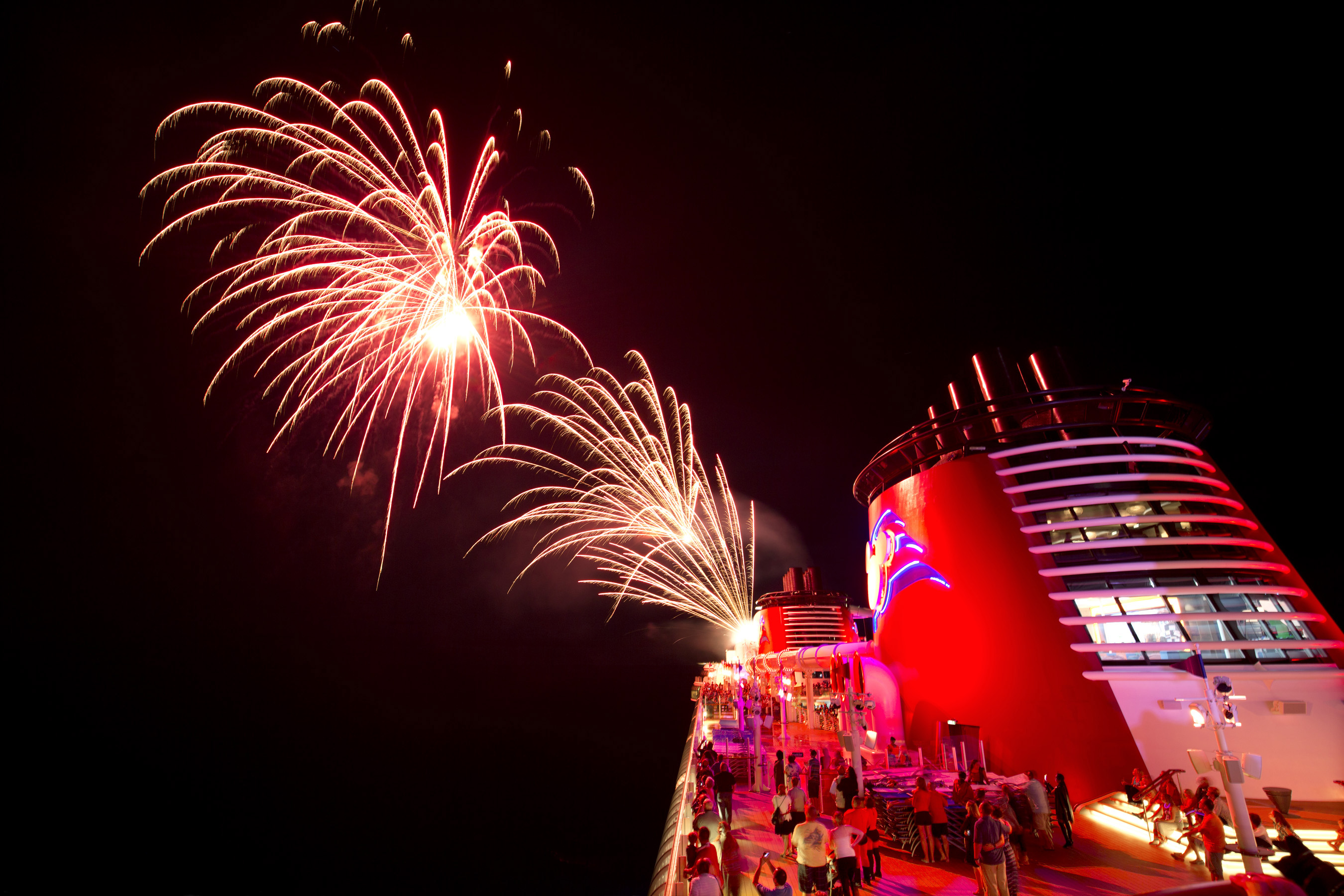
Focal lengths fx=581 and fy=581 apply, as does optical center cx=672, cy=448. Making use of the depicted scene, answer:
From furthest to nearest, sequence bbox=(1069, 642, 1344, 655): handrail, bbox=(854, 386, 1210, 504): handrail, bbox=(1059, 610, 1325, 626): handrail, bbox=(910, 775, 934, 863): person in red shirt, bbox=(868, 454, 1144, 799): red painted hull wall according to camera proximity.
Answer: bbox=(854, 386, 1210, 504): handrail → bbox=(868, 454, 1144, 799): red painted hull wall → bbox=(1059, 610, 1325, 626): handrail → bbox=(1069, 642, 1344, 655): handrail → bbox=(910, 775, 934, 863): person in red shirt

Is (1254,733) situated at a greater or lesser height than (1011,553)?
lesser

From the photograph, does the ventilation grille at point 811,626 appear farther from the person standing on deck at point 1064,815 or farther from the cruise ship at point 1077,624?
the person standing on deck at point 1064,815

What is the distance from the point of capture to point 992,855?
831 centimetres

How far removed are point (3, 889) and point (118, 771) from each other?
80.4ft

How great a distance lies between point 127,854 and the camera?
Result: 3788 cm

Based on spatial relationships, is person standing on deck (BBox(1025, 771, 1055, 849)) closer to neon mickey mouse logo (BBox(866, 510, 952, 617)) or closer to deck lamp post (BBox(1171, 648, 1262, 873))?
deck lamp post (BBox(1171, 648, 1262, 873))

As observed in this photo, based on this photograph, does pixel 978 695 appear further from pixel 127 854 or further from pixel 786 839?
pixel 127 854

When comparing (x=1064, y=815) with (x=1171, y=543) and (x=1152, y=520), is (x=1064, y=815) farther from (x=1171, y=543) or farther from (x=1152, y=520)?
(x=1152, y=520)

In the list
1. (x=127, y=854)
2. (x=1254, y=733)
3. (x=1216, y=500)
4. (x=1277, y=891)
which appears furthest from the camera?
(x=127, y=854)

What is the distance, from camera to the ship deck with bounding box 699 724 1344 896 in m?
9.43

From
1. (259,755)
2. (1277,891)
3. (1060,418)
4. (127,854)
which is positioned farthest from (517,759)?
(1277,891)

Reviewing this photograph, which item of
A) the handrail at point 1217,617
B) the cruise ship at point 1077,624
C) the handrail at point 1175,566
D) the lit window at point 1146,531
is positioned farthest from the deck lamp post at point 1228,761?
the lit window at point 1146,531

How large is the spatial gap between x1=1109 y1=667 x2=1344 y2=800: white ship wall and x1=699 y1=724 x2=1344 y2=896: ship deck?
683 mm

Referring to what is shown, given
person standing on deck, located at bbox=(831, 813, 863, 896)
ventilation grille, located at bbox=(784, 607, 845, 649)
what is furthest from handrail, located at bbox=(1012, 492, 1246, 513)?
ventilation grille, located at bbox=(784, 607, 845, 649)
